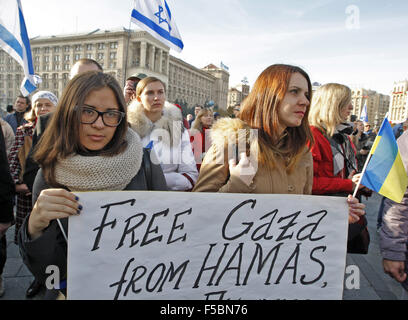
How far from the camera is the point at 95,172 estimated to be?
1.24 meters

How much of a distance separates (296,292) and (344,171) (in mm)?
1543

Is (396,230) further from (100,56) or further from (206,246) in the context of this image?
(100,56)

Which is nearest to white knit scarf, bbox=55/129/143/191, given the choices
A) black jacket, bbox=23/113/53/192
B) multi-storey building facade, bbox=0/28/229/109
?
black jacket, bbox=23/113/53/192

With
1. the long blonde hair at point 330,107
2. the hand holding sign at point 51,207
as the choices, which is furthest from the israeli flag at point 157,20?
the hand holding sign at point 51,207

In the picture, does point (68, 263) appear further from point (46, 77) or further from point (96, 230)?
point (46, 77)

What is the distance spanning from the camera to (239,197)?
1282 mm

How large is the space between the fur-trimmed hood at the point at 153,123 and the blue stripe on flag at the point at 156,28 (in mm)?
1893

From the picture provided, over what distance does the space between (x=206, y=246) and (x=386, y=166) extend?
1000 millimetres

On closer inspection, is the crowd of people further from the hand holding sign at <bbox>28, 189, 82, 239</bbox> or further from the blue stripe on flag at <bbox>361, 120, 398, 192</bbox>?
the blue stripe on flag at <bbox>361, 120, 398, 192</bbox>

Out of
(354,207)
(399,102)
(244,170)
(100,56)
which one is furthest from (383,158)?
(100,56)

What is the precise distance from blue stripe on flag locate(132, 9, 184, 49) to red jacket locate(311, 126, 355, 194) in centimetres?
283

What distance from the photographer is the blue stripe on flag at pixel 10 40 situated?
8.40 feet

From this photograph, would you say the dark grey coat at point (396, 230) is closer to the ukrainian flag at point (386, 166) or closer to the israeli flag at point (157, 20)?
the ukrainian flag at point (386, 166)
